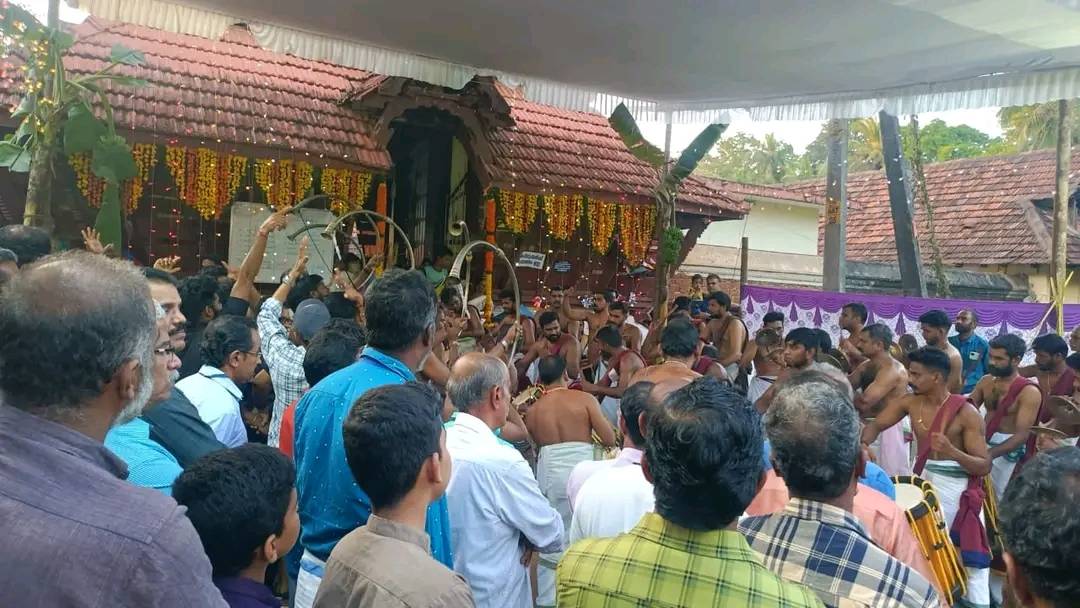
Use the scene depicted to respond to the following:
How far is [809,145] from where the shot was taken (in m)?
42.0

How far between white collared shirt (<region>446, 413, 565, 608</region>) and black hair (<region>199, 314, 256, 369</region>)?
1.25 m

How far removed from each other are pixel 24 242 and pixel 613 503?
353cm

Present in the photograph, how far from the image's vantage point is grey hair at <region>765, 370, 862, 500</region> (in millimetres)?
2178

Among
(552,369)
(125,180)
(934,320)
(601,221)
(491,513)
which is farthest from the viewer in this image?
(601,221)

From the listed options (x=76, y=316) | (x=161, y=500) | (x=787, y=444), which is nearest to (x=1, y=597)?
(x=161, y=500)

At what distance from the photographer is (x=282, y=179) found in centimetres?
990

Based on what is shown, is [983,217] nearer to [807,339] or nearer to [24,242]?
[807,339]

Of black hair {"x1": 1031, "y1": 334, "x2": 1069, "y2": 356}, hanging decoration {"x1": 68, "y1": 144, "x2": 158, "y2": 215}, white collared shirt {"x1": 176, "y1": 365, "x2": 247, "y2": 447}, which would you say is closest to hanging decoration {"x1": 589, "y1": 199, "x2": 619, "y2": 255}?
hanging decoration {"x1": 68, "y1": 144, "x2": 158, "y2": 215}

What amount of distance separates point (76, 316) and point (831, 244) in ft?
40.1

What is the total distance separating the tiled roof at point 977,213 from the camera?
17.6 m

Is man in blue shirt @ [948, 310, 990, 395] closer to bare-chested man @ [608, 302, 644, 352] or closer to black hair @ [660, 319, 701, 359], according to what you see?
bare-chested man @ [608, 302, 644, 352]

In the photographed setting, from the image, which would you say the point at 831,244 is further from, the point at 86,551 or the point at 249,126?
the point at 86,551

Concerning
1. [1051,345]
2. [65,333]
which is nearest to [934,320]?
[1051,345]

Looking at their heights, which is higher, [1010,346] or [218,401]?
[1010,346]
